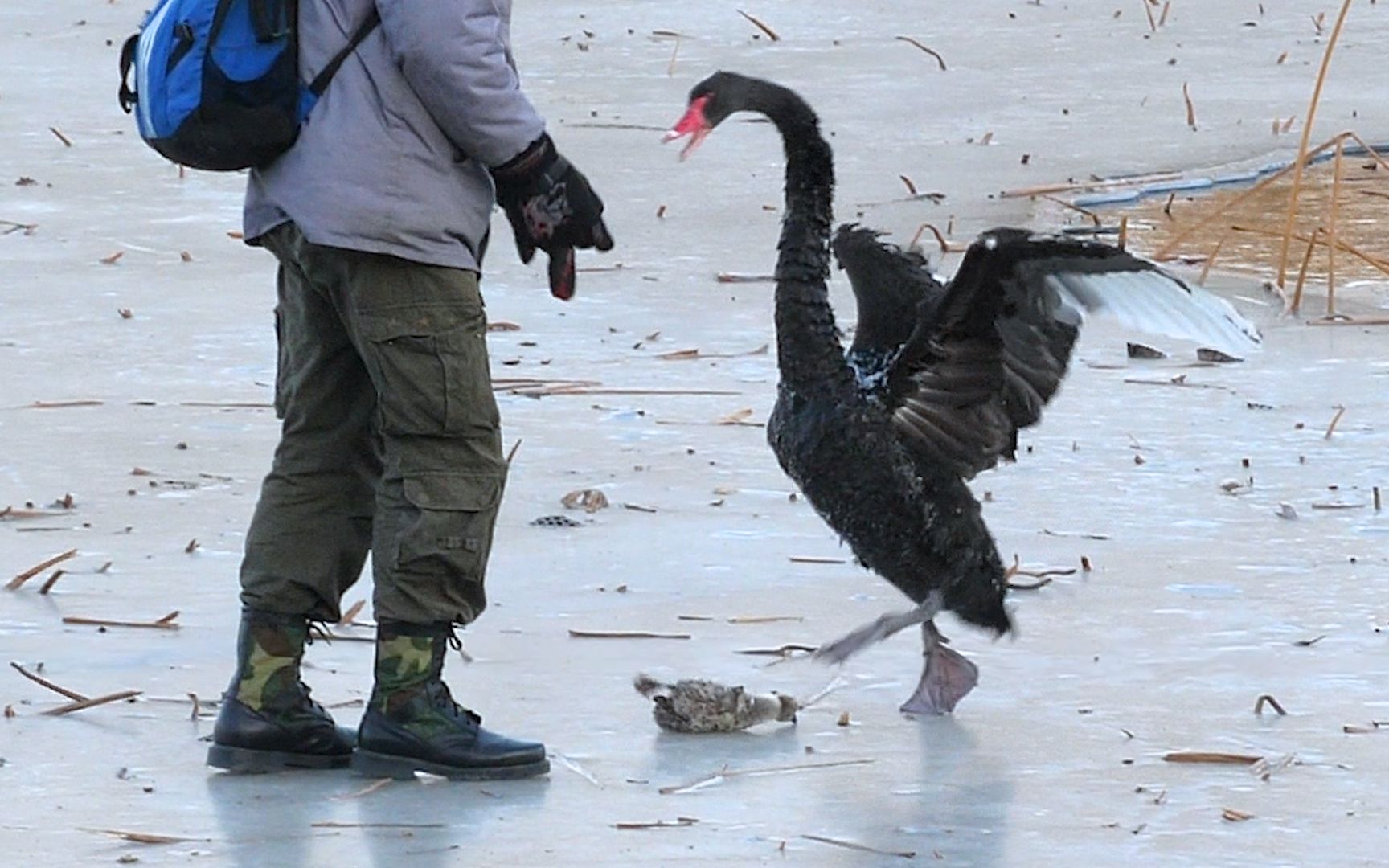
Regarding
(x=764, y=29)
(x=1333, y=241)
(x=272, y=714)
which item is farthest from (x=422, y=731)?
(x=764, y=29)

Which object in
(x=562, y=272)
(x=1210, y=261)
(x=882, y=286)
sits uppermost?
(x=562, y=272)

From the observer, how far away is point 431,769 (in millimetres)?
4395

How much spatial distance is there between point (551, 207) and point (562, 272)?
0.15m

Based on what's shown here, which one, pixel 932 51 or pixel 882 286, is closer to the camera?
pixel 882 286

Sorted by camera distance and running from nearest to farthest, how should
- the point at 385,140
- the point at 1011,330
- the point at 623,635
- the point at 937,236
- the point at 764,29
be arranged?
the point at 385,140, the point at 1011,330, the point at 623,635, the point at 937,236, the point at 764,29

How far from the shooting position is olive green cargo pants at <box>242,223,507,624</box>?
430 centimetres

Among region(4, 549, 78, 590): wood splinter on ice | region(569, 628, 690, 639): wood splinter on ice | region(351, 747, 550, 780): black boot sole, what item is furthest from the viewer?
region(4, 549, 78, 590): wood splinter on ice

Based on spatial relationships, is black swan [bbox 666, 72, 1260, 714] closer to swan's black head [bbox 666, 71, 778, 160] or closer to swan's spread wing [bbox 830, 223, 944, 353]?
swan's black head [bbox 666, 71, 778, 160]

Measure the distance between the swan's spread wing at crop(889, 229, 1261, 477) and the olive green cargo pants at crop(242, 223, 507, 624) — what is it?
950mm

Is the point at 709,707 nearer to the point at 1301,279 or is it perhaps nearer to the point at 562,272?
the point at 562,272

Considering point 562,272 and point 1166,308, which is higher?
point 562,272

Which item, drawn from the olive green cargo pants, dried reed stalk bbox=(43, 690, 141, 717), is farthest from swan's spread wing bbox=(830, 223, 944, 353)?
dried reed stalk bbox=(43, 690, 141, 717)

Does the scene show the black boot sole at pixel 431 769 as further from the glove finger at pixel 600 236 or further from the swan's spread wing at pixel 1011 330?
the swan's spread wing at pixel 1011 330

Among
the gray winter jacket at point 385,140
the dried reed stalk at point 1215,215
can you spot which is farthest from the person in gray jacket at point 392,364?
the dried reed stalk at point 1215,215
